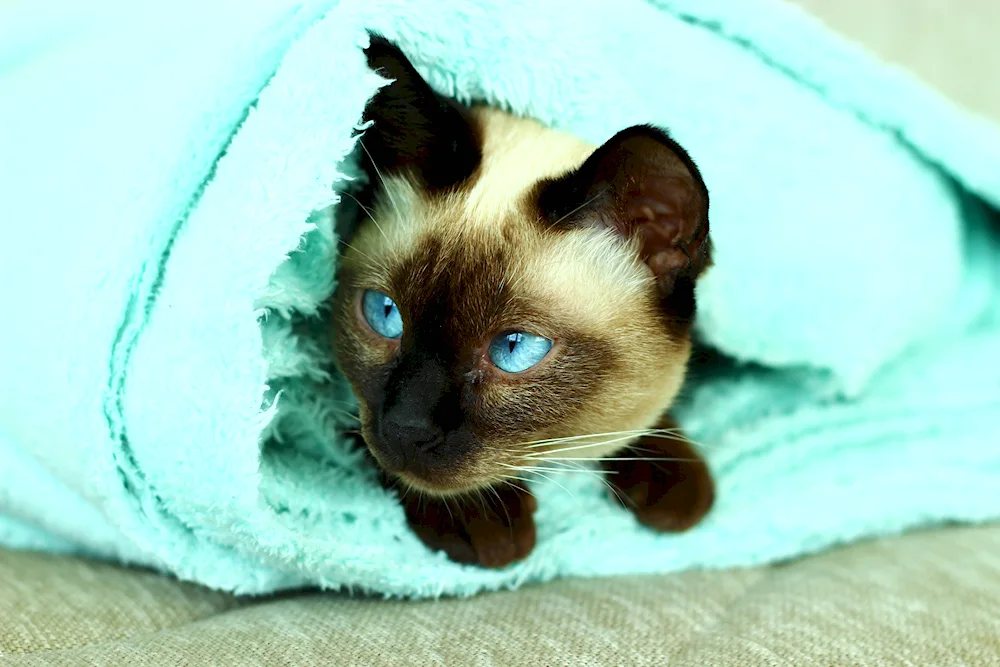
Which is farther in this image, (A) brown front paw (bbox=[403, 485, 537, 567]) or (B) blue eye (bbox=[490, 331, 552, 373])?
(A) brown front paw (bbox=[403, 485, 537, 567])

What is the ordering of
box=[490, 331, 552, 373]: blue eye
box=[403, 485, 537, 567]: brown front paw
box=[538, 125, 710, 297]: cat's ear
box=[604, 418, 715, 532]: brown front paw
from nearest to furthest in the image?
box=[538, 125, 710, 297]: cat's ear < box=[490, 331, 552, 373]: blue eye < box=[403, 485, 537, 567]: brown front paw < box=[604, 418, 715, 532]: brown front paw

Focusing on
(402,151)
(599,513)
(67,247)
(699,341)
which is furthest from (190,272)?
(699,341)

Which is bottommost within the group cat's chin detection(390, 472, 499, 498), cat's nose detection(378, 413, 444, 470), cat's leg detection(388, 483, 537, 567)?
cat's leg detection(388, 483, 537, 567)

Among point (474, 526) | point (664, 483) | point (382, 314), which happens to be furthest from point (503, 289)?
point (664, 483)

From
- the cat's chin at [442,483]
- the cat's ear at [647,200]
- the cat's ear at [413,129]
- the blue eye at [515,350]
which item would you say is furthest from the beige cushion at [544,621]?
the cat's ear at [413,129]

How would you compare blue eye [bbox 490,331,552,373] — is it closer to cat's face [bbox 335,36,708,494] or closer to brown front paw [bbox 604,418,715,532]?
cat's face [bbox 335,36,708,494]

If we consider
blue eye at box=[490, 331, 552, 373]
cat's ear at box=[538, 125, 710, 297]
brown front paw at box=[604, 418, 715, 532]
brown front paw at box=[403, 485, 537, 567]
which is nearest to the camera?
cat's ear at box=[538, 125, 710, 297]

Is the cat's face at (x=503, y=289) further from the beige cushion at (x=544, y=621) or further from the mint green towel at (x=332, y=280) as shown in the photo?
the beige cushion at (x=544, y=621)

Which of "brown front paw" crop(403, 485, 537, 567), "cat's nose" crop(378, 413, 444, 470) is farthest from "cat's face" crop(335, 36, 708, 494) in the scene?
"brown front paw" crop(403, 485, 537, 567)
